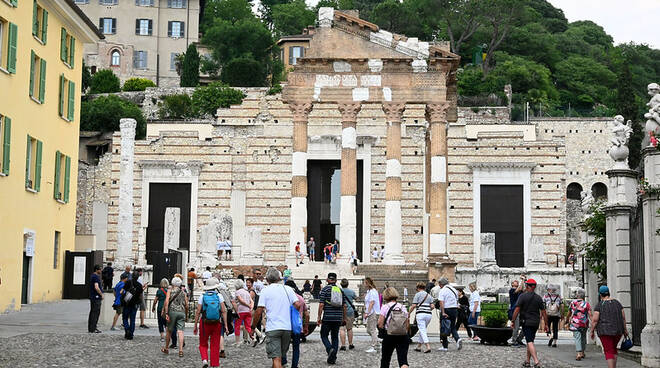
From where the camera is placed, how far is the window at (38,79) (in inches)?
1304

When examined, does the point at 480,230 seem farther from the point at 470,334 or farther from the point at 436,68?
the point at 470,334

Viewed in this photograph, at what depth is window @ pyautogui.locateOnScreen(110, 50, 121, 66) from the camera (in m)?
Result: 86.4

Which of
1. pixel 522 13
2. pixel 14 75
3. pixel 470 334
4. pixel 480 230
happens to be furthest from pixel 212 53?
pixel 470 334

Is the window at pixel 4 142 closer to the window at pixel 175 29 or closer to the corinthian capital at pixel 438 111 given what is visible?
the corinthian capital at pixel 438 111

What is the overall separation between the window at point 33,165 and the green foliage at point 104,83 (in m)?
46.3

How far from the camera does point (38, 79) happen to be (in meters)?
33.8

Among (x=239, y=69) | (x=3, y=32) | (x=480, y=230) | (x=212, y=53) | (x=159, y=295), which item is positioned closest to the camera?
(x=159, y=295)

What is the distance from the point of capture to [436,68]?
139 feet

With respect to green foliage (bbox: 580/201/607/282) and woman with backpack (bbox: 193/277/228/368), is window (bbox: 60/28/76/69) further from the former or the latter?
woman with backpack (bbox: 193/277/228/368)

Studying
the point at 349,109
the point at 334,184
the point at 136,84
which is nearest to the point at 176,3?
the point at 136,84

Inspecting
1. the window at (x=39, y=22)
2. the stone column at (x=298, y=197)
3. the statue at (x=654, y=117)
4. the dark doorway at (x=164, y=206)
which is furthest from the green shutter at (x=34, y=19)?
the statue at (x=654, y=117)

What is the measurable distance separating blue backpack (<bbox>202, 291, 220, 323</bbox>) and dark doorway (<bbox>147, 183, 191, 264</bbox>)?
33.9m

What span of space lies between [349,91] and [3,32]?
16.3 metres

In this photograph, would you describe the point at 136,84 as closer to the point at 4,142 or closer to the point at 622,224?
the point at 4,142
